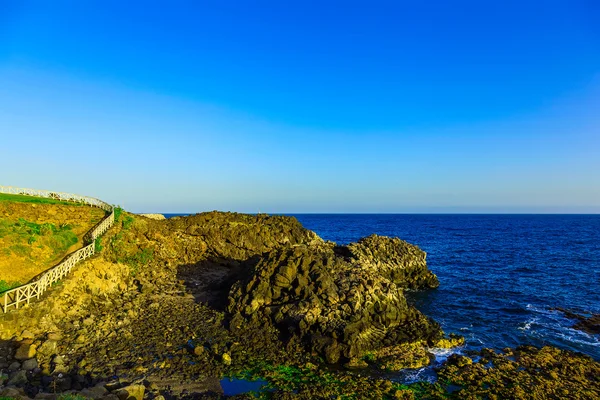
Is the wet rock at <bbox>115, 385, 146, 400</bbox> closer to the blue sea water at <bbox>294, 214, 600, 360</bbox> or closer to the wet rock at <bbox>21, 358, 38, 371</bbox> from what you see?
the wet rock at <bbox>21, 358, 38, 371</bbox>

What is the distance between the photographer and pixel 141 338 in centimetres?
2397

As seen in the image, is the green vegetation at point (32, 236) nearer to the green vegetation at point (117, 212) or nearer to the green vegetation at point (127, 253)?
the green vegetation at point (127, 253)

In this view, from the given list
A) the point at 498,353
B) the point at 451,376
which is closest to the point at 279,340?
the point at 451,376

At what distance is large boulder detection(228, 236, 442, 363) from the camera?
2473 centimetres

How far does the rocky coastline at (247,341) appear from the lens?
19328 millimetres

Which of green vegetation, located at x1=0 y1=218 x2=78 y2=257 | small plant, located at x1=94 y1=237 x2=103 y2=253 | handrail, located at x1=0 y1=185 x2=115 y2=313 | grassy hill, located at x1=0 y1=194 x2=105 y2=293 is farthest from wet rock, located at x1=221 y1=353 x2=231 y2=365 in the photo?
small plant, located at x1=94 y1=237 x2=103 y2=253

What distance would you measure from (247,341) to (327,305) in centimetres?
658

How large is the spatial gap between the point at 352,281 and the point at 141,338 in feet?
54.9

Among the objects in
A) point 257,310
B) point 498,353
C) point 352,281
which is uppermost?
point 352,281

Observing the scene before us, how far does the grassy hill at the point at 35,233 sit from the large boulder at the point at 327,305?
16574 mm

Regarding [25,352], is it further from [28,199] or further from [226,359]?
[28,199]

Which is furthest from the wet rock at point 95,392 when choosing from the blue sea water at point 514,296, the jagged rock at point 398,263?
the jagged rock at point 398,263

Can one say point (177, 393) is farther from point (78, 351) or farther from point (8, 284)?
point (8, 284)

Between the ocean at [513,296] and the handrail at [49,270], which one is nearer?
the handrail at [49,270]
